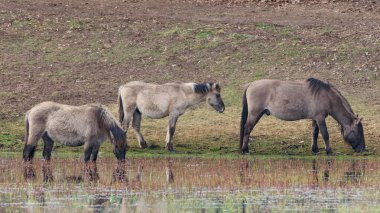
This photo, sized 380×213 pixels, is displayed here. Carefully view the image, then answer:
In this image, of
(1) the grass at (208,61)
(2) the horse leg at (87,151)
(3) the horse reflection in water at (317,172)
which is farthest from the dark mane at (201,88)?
(2) the horse leg at (87,151)

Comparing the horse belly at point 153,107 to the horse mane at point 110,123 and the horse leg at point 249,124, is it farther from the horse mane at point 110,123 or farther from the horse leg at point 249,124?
the horse mane at point 110,123

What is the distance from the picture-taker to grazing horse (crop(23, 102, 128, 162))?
22.6 metres

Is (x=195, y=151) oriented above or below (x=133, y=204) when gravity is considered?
below

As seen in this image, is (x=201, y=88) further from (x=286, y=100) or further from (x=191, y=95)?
(x=286, y=100)

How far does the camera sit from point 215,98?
26875 millimetres

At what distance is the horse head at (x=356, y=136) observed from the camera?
25406 millimetres

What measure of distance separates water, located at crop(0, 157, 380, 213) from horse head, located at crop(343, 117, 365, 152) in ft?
4.62

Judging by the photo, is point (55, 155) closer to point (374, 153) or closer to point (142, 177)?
point (142, 177)

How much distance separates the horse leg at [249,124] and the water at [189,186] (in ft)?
4.90

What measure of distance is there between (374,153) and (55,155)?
20.4ft

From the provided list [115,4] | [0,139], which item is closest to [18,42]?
[115,4]

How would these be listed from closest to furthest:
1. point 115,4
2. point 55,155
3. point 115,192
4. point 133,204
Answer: point 133,204 → point 115,192 → point 55,155 → point 115,4

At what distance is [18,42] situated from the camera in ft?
113

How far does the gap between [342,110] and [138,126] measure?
13.4ft
